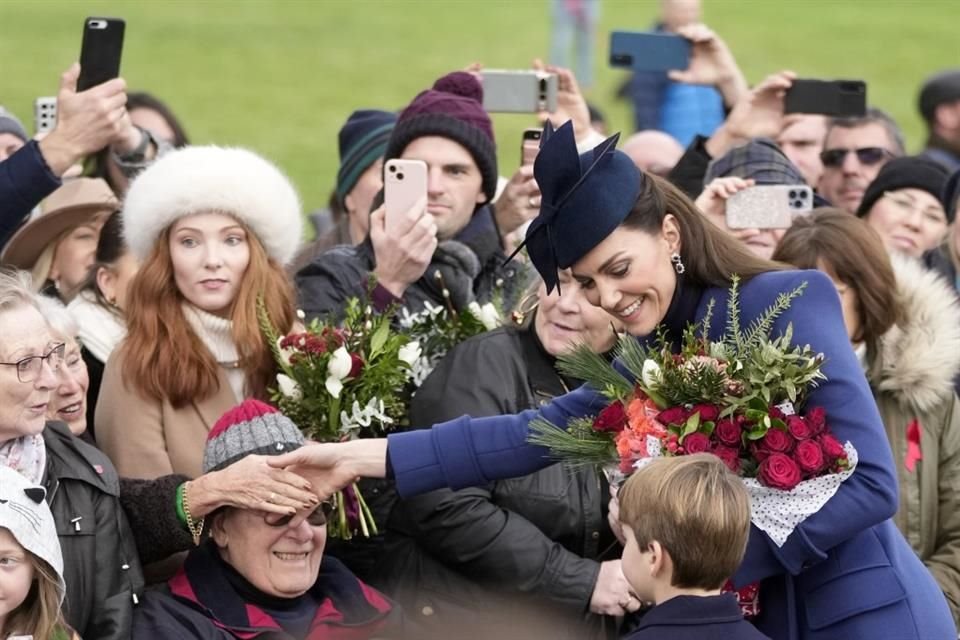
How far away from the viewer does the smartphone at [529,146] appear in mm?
7656

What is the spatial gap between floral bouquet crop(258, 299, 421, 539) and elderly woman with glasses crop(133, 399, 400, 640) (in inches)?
8.4

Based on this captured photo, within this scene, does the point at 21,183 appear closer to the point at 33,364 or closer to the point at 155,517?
Answer: the point at 33,364

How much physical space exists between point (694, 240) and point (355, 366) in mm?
1483

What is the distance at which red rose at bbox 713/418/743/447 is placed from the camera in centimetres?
472

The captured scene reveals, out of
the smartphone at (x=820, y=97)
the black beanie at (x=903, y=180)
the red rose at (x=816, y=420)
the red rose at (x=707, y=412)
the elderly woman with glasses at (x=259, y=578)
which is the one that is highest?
the smartphone at (x=820, y=97)

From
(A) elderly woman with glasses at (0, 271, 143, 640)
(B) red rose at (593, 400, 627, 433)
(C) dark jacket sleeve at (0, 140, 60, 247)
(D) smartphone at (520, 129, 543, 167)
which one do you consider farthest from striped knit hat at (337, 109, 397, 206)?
(B) red rose at (593, 400, 627, 433)

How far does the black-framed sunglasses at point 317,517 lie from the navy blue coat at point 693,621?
1.50 metres

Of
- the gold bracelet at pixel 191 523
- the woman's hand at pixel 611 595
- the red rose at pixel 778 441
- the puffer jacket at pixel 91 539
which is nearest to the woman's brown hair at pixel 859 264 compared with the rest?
the woman's hand at pixel 611 595

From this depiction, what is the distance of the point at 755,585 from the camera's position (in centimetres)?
490

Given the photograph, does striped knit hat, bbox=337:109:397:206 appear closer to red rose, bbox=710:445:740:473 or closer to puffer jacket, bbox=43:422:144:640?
puffer jacket, bbox=43:422:144:640

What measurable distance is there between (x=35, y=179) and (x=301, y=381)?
1.30 meters

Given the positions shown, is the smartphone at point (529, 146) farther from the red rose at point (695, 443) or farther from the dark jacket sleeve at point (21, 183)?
the red rose at point (695, 443)

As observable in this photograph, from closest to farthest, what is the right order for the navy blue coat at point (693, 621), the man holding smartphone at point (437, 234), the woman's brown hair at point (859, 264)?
the navy blue coat at point (693, 621), the man holding smartphone at point (437, 234), the woman's brown hair at point (859, 264)

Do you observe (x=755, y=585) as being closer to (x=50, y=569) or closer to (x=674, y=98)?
(x=50, y=569)
